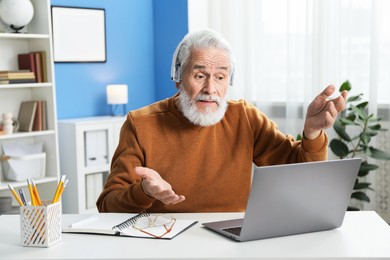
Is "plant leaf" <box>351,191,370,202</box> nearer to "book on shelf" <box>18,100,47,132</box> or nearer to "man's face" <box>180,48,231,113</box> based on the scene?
"man's face" <box>180,48,231,113</box>

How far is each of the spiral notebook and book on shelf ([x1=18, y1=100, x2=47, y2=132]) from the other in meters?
2.63

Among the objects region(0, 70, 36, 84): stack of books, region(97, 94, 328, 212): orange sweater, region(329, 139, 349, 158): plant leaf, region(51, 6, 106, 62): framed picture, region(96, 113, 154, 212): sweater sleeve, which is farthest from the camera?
region(51, 6, 106, 62): framed picture

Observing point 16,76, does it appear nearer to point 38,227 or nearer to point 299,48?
point 299,48

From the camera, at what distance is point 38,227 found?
1.62m

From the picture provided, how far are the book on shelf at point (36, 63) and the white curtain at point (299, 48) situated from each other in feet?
4.28

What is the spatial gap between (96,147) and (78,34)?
0.95 meters

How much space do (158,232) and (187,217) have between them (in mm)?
206

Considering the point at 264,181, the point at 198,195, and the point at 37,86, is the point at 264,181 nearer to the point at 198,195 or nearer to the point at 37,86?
the point at 198,195

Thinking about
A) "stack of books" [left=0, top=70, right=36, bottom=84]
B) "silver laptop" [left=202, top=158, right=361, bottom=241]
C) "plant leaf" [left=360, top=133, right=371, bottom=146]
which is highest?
"stack of books" [left=0, top=70, right=36, bottom=84]

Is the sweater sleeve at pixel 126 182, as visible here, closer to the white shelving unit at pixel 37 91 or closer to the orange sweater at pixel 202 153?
the orange sweater at pixel 202 153

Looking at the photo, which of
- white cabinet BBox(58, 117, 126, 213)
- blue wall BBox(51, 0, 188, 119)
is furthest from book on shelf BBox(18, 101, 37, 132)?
blue wall BBox(51, 0, 188, 119)

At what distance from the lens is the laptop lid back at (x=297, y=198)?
1.58m

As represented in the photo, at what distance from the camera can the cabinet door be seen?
4645mm

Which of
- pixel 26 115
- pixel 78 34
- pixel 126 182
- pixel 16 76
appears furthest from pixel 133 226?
pixel 78 34
